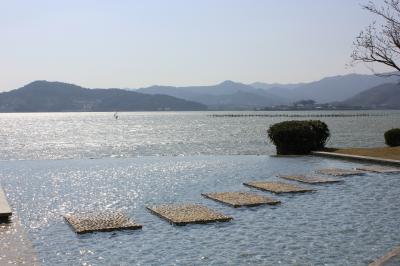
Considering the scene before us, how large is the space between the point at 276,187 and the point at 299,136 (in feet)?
40.8

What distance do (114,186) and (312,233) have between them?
8.17m

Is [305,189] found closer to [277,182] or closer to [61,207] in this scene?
[277,182]

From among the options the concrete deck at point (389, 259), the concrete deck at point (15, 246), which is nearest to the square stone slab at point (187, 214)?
the concrete deck at point (15, 246)

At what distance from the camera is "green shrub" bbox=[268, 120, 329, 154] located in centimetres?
2702

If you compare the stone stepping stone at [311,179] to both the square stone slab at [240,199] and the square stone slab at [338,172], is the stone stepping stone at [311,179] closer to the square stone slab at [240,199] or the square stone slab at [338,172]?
the square stone slab at [338,172]

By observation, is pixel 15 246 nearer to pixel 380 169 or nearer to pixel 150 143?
pixel 380 169

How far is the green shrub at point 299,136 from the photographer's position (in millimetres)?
27016

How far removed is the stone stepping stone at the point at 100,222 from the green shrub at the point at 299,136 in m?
16.8

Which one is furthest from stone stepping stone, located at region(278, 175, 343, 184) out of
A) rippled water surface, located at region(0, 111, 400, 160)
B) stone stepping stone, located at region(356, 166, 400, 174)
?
rippled water surface, located at region(0, 111, 400, 160)

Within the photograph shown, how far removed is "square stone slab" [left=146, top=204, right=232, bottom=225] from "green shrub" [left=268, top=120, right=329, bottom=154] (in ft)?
50.8

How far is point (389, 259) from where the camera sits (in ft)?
24.7

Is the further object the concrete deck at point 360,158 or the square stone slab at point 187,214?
the concrete deck at point 360,158

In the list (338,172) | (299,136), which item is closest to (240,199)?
(338,172)

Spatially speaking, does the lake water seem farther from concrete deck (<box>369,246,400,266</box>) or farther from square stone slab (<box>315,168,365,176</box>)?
square stone slab (<box>315,168,365,176</box>)
